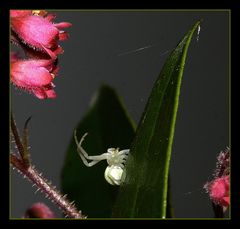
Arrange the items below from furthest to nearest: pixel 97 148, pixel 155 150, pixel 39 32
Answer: pixel 97 148, pixel 39 32, pixel 155 150

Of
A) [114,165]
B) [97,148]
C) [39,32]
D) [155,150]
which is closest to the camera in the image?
[155,150]

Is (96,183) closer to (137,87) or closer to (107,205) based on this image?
(107,205)

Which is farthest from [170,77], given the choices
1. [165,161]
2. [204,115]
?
[204,115]

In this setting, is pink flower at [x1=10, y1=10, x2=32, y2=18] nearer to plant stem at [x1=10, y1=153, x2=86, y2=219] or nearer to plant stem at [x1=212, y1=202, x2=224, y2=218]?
plant stem at [x1=10, y1=153, x2=86, y2=219]

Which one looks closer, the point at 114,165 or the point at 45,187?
the point at 45,187

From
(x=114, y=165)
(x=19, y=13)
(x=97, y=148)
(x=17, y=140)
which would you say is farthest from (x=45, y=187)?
(x=97, y=148)

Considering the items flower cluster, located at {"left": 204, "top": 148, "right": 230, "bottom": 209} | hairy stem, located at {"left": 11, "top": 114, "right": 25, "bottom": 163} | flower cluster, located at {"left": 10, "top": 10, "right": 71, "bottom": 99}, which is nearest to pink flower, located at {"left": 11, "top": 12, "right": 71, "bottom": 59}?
flower cluster, located at {"left": 10, "top": 10, "right": 71, "bottom": 99}

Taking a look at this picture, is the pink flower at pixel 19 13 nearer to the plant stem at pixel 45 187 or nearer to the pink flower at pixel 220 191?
the plant stem at pixel 45 187

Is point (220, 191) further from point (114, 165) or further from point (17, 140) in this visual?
Answer: point (17, 140)

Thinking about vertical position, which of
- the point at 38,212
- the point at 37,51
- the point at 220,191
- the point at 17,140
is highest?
the point at 37,51
